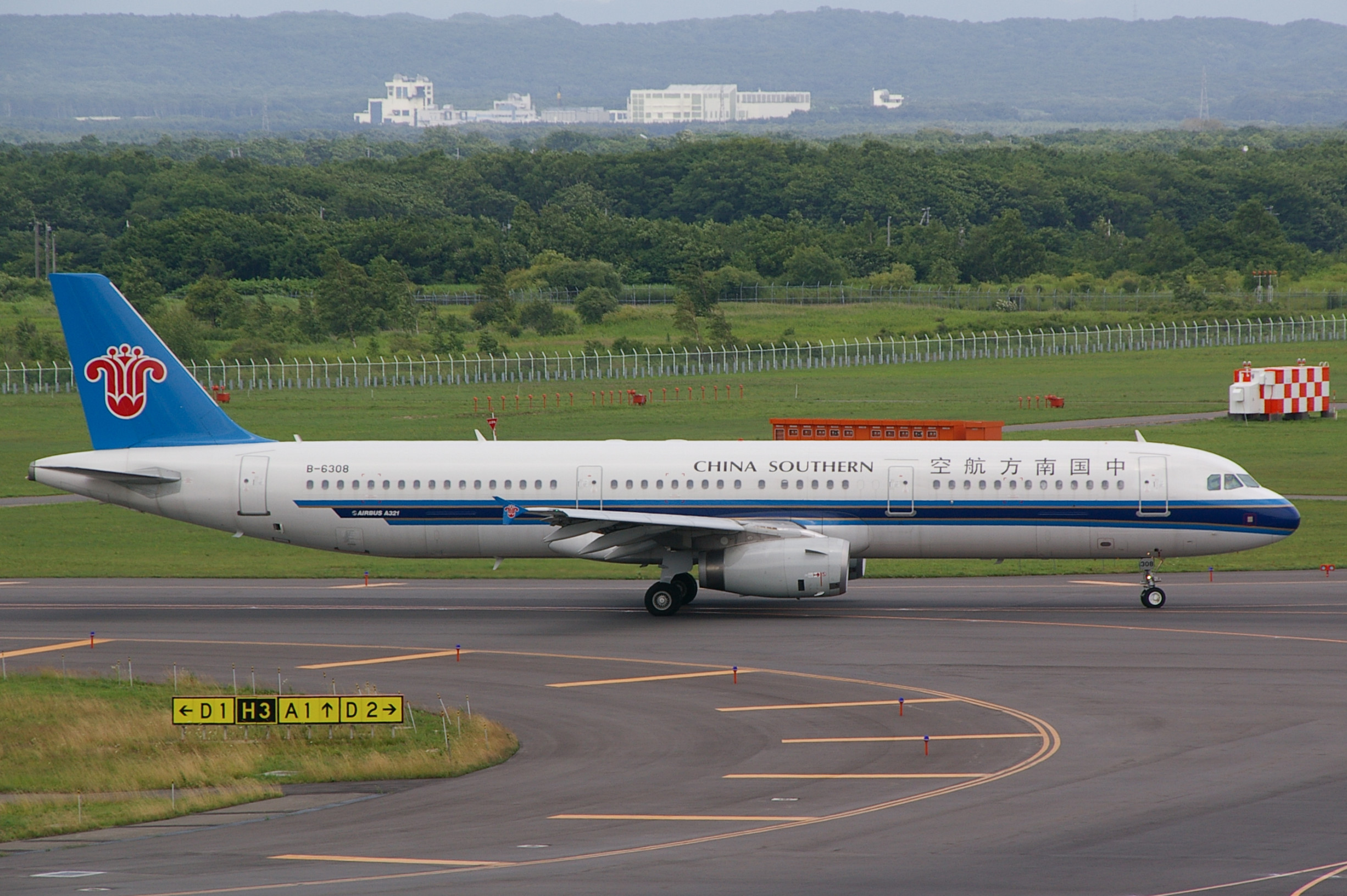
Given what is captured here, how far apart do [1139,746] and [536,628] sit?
17768 mm

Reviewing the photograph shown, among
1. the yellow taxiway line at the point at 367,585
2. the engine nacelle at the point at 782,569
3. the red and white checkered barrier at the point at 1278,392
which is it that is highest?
the red and white checkered barrier at the point at 1278,392

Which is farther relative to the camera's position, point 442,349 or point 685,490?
point 442,349

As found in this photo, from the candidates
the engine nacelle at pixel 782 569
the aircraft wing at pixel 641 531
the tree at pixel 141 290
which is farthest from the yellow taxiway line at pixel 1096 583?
the tree at pixel 141 290

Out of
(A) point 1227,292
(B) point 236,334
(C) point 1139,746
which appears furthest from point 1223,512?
(A) point 1227,292

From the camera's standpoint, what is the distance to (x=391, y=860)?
22.0 meters

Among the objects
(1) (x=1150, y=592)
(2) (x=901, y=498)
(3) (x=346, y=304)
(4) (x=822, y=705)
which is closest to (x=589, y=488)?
(2) (x=901, y=498)

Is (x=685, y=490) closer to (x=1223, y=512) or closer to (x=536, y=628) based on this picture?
(x=536, y=628)

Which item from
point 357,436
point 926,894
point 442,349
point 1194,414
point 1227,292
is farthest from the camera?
point 1227,292

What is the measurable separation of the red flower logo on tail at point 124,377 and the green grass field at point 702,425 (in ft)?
28.2

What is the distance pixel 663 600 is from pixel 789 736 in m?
13.6

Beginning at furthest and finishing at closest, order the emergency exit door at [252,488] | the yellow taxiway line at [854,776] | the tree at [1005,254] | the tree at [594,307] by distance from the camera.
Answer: the tree at [1005,254], the tree at [594,307], the emergency exit door at [252,488], the yellow taxiway line at [854,776]

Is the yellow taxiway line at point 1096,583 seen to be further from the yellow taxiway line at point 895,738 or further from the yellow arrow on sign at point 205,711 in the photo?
the yellow arrow on sign at point 205,711

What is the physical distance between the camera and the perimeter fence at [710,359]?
376 feet

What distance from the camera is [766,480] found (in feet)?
144
